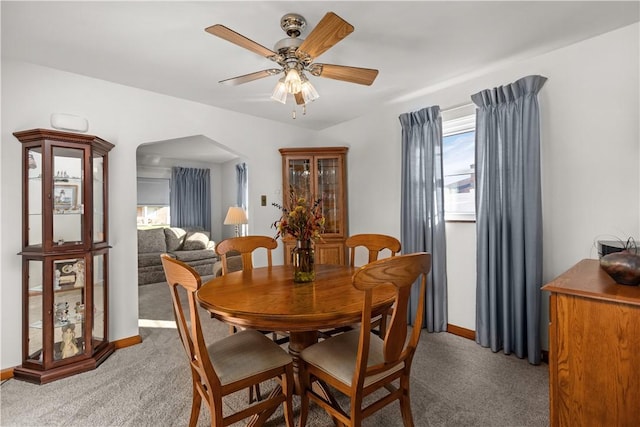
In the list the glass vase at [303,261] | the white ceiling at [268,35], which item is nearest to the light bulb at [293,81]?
the white ceiling at [268,35]

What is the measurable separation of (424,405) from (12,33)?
11.6 feet

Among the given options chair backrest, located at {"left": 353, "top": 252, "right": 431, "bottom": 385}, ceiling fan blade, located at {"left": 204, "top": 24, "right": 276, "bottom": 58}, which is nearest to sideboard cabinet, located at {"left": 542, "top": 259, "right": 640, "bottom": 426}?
chair backrest, located at {"left": 353, "top": 252, "right": 431, "bottom": 385}

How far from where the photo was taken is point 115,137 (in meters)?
2.73

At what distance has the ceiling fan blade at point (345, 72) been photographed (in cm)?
186

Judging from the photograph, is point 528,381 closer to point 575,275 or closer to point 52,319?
point 575,275

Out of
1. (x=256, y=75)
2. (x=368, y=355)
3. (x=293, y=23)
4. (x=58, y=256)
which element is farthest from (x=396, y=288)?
(x=58, y=256)

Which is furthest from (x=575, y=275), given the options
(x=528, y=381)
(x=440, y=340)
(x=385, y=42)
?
(x=385, y=42)

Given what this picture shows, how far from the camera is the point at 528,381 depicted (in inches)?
81.6

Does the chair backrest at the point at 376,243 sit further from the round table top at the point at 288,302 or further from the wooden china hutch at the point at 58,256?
the wooden china hutch at the point at 58,256

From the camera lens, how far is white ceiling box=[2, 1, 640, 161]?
1750 mm

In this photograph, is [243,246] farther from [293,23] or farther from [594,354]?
[594,354]

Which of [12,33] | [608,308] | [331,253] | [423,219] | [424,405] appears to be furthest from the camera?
[331,253]

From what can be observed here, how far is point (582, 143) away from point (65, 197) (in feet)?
12.8

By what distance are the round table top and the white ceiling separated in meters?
1.62
